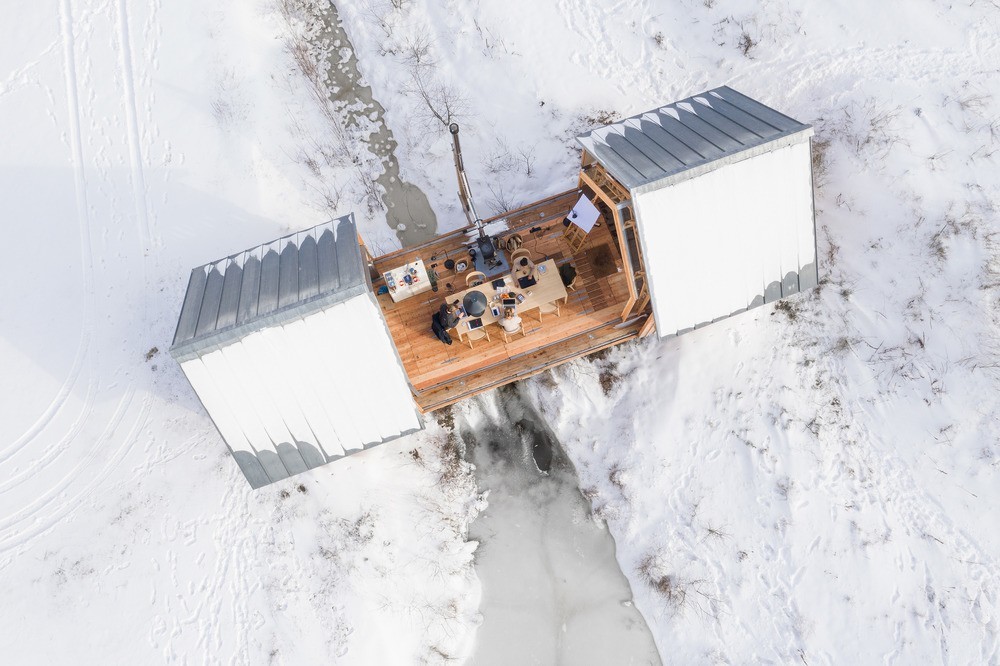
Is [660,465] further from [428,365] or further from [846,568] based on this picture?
[428,365]

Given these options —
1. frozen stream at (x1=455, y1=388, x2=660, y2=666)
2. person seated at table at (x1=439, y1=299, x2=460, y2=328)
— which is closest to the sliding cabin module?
person seated at table at (x1=439, y1=299, x2=460, y2=328)

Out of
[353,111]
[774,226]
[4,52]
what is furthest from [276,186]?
[774,226]

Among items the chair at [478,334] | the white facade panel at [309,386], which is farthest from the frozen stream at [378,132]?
the white facade panel at [309,386]

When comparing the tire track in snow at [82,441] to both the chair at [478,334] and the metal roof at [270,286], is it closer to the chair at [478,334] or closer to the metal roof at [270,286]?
the metal roof at [270,286]

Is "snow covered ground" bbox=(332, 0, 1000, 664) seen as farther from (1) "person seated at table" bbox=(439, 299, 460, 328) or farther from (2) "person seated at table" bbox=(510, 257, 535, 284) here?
(1) "person seated at table" bbox=(439, 299, 460, 328)

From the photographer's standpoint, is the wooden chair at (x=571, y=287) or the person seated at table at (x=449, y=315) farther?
the wooden chair at (x=571, y=287)

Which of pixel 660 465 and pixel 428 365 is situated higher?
pixel 428 365
